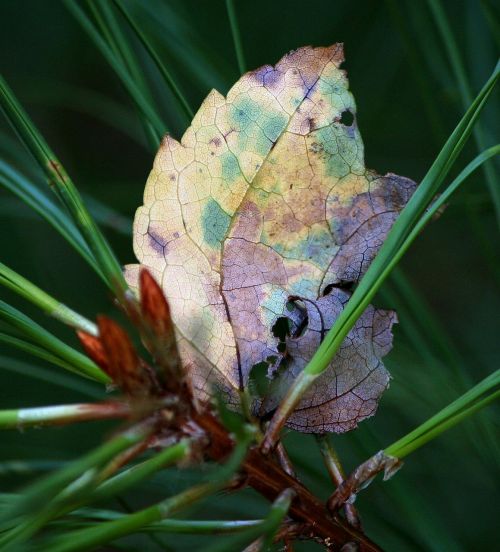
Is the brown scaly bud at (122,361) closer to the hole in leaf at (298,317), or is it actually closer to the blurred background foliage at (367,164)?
the hole in leaf at (298,317)

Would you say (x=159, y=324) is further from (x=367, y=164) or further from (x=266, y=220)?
(x=367, y=164)

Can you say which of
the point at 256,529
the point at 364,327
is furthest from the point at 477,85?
the point at 256,529

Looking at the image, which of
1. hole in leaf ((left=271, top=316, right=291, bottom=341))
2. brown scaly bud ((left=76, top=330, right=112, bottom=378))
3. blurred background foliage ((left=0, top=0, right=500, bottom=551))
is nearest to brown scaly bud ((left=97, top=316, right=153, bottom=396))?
brown scaly bud ((left=76, top=330, right=112, bottom=378))

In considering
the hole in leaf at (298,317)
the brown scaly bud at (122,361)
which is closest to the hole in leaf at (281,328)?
the hole in leaf at (298,317)

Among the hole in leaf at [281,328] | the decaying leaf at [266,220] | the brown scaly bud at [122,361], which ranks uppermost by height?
the decaying leaf at [266,220]

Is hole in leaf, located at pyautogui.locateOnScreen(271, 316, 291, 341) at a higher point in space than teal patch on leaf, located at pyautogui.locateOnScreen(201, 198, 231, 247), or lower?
lower

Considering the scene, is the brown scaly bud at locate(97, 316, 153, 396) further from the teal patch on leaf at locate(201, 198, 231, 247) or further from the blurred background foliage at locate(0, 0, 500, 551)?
the blurred background foliage at locate(0, 0, 500, 551)
